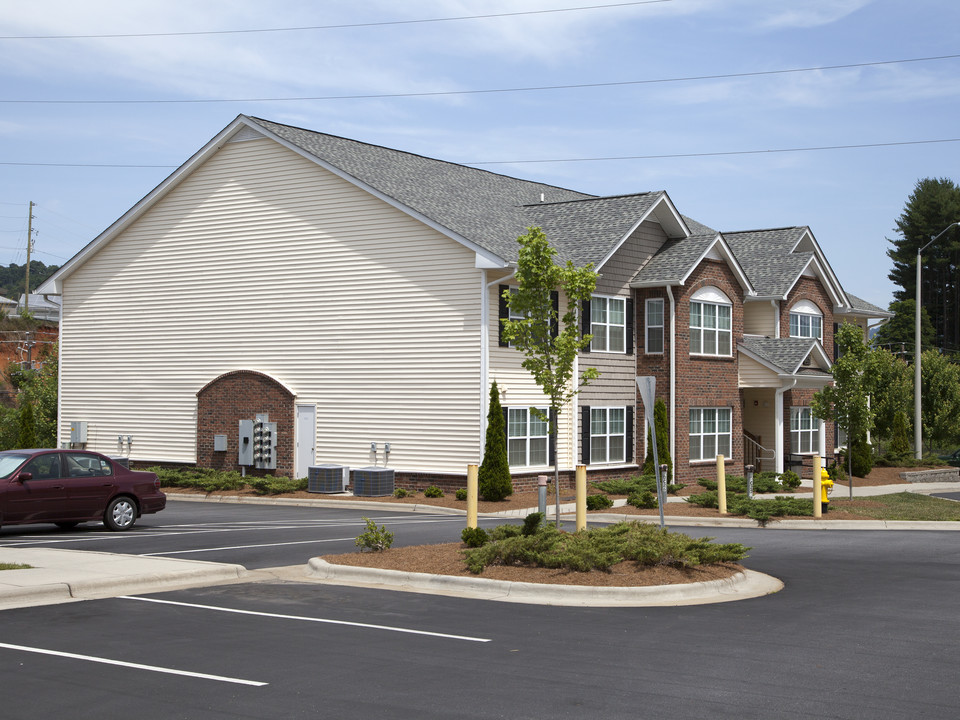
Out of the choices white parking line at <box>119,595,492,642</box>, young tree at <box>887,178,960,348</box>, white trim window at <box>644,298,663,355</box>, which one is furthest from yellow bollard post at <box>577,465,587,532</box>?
young tree at <box>887,178,960,348</box>

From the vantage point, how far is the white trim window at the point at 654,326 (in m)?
34.2

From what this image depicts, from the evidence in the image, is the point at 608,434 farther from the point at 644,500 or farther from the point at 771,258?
the point at 771,258

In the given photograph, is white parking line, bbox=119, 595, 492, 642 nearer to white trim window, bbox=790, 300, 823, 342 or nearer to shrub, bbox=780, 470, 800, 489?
shrub, bbox=780, 470, 800, 489

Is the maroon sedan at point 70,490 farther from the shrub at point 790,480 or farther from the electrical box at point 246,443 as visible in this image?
the shrub at point 790,480

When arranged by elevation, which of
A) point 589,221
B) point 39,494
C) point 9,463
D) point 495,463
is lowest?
point 39,494

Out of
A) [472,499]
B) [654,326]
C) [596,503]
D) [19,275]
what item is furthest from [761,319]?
[19,275]

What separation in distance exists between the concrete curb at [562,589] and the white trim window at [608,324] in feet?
60.9

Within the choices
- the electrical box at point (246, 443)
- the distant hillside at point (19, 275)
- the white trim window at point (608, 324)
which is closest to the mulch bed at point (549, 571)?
the electrical box at point (246, 443)

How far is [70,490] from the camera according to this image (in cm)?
1995

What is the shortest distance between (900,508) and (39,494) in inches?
770

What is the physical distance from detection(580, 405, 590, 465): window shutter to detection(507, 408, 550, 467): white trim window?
1354mm

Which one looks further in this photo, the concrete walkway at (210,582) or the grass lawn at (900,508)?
the grass lawn at (900,508)

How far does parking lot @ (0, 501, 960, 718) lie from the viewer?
26.4 feet

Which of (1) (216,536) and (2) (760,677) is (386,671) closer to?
(2) (760,677)
